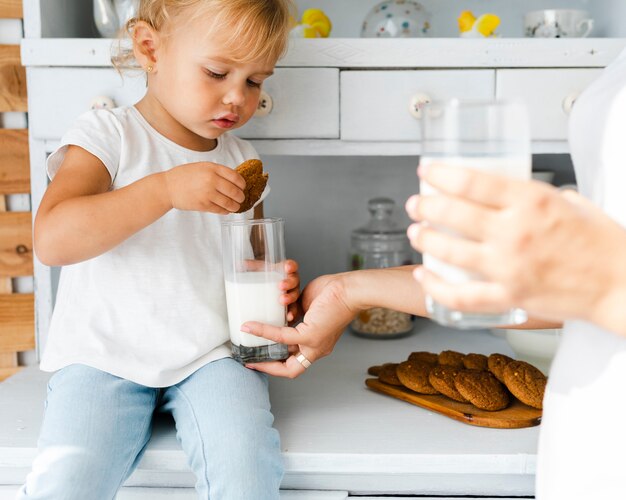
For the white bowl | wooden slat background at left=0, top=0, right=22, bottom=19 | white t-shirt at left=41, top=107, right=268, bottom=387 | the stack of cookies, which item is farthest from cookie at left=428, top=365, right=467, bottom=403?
wooden slat background at left=0, top=0, right=22, bottom=19

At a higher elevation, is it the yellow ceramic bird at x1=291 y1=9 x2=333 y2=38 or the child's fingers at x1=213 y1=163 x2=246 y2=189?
the yellow ceramic bird at x1=291 y1=9 x2=333 y2=38

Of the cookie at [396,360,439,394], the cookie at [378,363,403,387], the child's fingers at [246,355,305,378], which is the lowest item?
the cookie at [378,363,403,387]

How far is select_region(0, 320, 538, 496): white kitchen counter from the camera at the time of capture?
93 cm

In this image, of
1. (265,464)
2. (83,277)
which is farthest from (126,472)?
(83,277)

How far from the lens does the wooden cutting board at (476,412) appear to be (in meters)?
1.01

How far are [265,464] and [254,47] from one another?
0.63m

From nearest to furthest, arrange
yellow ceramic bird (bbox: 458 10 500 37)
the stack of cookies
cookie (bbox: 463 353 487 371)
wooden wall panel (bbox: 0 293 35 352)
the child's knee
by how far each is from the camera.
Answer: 1. the child's knee
2. the stack of cookies
3. cookie (bbox: 463 353 487 371)
4. yellow ceramic bird (bbox: 458 10 500 37)
5. wooden wall panel (bbox: 0 293 35 352)

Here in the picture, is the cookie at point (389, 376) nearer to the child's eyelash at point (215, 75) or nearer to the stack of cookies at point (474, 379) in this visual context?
the stack of cookies at point (474, 379)

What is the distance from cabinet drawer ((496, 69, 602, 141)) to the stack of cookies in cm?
44

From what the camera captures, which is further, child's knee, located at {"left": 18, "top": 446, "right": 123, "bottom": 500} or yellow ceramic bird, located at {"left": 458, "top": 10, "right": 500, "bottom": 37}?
yellow ceramic bird, located at {"left": 458, "top": 10, "right": 500, "bottom": 37}

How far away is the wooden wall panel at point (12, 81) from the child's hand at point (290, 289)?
2.43 ft

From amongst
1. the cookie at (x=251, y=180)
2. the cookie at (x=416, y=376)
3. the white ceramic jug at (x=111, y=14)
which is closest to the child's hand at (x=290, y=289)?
the cookie at (x=251, y=180)

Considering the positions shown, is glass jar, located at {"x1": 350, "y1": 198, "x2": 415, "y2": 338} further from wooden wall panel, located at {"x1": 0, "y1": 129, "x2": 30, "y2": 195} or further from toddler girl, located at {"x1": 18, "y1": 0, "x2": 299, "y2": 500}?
wooden wall panel, located at {"x1": 0, "y1": 129, "x2": 30, "y2": 195}

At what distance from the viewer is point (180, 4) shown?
1088 mm
